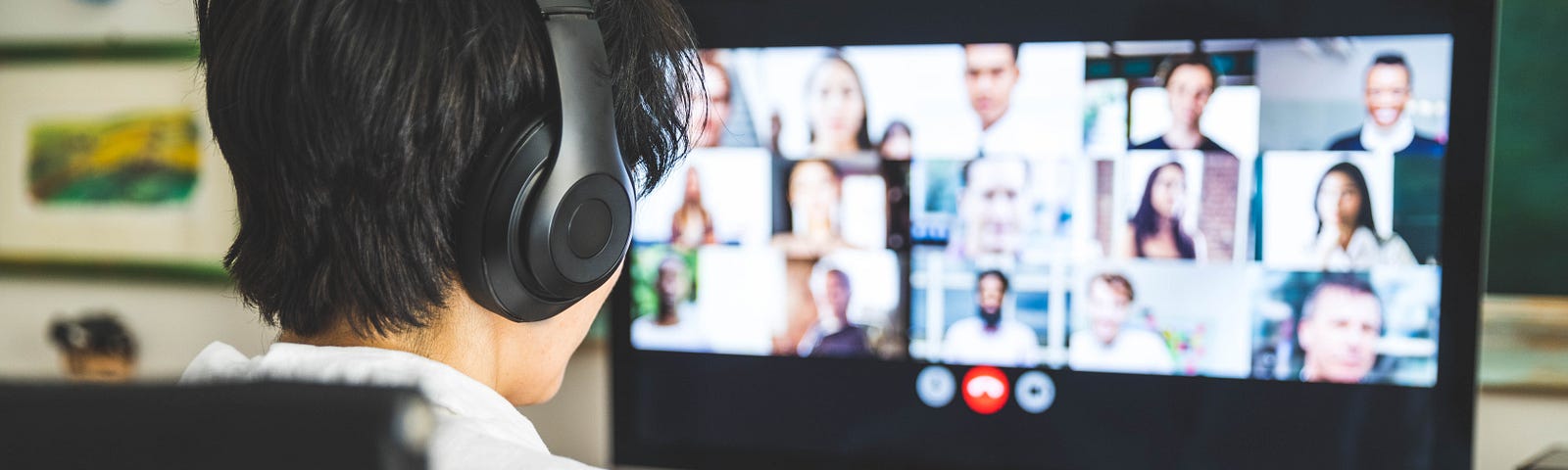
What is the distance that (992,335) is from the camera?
51.6 inches

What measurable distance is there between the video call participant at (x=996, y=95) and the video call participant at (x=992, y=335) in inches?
5.5

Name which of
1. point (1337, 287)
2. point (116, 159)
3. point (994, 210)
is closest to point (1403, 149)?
point (1337, 287)

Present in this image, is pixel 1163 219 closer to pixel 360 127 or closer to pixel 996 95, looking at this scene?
pixel 996 95

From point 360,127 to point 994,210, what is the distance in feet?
2.65

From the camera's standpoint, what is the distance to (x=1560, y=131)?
1273 mm

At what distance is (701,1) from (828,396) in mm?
479

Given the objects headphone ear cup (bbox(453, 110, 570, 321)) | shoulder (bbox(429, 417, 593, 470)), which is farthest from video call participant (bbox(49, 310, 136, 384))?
shoulder (bbox(429, 417, 593, 470))

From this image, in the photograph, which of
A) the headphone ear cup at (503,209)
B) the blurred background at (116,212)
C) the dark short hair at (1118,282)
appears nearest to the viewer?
the headphone ear cup at (503,209)

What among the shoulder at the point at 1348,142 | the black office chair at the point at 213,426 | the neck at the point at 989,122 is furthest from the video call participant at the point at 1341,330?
the black office chair at the point at 213,426

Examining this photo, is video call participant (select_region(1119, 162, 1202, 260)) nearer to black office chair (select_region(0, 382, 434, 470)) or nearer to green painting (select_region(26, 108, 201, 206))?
black office chair (select_region(0, 382, 434, 470))

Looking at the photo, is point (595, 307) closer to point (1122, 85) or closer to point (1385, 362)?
point (1122, 85)

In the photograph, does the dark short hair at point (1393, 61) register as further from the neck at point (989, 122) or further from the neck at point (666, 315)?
the neck at point (666, 315)

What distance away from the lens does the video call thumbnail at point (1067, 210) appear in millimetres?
1182

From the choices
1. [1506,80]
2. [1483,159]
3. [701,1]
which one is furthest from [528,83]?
[1506,80]
